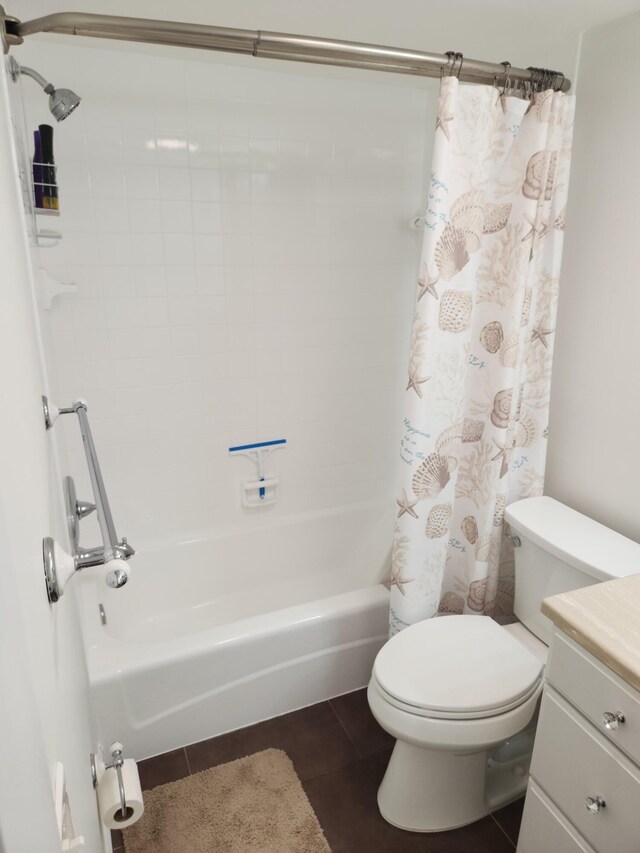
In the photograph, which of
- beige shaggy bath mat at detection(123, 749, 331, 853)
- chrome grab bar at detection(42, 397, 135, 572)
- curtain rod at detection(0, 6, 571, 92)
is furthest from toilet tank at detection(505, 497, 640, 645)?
curtain rod at detection(0, 6, 571, 92)

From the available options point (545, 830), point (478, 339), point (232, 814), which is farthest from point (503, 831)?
point (478, 339)

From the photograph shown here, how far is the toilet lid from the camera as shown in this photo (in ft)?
4.60

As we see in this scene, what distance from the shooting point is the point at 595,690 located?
106 centimetres

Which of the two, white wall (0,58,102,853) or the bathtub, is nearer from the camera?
white wall (0,58,102,853)

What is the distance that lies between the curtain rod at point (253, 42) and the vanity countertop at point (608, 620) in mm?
1350

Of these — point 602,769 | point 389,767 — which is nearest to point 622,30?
point 602,769

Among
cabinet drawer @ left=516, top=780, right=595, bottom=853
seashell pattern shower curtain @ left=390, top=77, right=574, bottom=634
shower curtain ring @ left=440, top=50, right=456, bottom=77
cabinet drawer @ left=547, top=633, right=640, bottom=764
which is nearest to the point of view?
cabinet drawer @ left=547, top=633, right=640, bottom=764

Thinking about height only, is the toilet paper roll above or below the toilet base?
above


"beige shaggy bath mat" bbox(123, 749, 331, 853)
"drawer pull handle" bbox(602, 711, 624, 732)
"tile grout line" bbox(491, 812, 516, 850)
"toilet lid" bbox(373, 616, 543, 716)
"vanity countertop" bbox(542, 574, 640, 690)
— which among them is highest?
"vanity countertop" bbox(542, 574, 640, 690)

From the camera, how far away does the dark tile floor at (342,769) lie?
1548mm

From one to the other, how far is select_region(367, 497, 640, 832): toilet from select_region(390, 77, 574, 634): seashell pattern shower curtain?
175 millimetres

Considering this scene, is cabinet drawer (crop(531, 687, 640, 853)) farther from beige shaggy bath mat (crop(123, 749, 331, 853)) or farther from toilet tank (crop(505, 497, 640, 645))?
beige shaggy bath mat (crop(123, 749, 331, 853))

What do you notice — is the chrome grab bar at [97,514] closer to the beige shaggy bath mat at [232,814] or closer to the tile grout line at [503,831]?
the beige shaggy bath mat at [232,814]

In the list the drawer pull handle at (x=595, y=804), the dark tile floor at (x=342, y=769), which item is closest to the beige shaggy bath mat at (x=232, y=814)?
the dark tile floor at (x=342, y=769)
